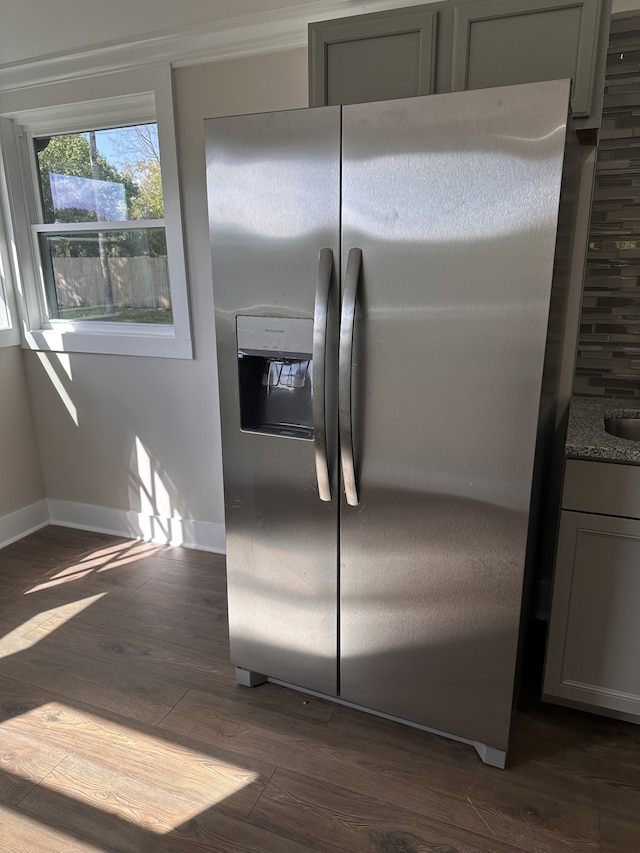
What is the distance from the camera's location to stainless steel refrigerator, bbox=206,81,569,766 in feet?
4.67

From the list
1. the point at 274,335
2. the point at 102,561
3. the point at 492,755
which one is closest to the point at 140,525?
the point at 102,561

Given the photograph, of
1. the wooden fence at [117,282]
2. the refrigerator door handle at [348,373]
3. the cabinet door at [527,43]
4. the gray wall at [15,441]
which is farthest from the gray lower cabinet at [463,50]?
the gray wall at [15,441]

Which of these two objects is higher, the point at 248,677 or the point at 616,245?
the point at 616,245

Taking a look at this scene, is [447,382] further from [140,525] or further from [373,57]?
[140,525]

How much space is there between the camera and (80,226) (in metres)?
3.02

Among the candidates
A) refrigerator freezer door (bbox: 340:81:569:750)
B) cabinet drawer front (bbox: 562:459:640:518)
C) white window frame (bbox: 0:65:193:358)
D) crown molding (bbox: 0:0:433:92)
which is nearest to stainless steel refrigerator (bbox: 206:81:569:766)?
refrigerator freezer door (bbox: 340:81:569:750)

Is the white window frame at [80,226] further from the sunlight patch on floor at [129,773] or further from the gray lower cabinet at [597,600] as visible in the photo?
the gray lower cabinet at [597,600]

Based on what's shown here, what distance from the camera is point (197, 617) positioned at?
257 cm

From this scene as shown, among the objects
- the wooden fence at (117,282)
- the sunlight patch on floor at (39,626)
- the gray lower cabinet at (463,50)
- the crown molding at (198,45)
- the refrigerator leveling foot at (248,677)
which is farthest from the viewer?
the wooden fence at (117,282)

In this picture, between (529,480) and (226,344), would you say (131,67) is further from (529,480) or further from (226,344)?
(529,480)

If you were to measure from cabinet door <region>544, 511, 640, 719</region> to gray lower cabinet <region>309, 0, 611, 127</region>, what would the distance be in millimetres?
1222

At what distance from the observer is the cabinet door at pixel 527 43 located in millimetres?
1651

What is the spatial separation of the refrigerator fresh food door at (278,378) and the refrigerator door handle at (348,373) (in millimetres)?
51

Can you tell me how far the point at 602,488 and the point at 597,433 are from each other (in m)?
0.21
